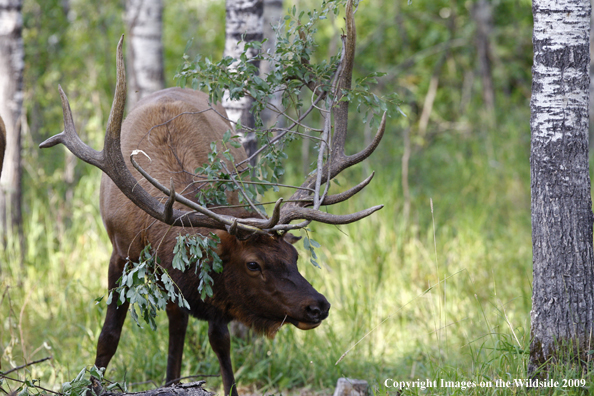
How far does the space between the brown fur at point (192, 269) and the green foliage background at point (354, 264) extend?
36 centimetres

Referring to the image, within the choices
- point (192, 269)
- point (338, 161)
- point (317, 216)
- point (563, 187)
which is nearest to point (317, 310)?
point (317, 216)

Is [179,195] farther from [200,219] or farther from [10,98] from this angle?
[10,98]

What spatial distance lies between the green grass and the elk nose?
29cm

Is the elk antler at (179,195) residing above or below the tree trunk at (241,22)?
below

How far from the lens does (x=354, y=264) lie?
5.87 meters

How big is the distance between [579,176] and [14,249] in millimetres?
5247

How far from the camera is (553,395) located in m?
2.88

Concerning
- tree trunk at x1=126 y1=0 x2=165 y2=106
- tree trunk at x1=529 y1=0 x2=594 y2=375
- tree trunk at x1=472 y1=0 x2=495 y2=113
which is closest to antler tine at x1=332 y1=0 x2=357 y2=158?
tree trunk at x1=529 y1=0 x2=594 y2=375

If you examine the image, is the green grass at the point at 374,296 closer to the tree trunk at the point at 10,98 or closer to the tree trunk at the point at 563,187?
the tree trunk at the point at 563,187

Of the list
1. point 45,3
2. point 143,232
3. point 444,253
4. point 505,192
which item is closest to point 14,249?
point 143,232

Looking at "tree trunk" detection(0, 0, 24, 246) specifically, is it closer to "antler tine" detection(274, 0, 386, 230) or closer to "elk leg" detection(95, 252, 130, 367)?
"elk leg" detection(95, 252, 130, 367)

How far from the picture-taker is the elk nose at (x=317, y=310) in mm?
3164

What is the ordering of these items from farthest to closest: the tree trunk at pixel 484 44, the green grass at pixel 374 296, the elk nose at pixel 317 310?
the tree trunk at pixel 484 44 → the green grass at pixel 374 296 → the elk nose at pixel 317 310

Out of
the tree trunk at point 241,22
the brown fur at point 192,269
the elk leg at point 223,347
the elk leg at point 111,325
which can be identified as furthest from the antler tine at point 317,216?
the tree trunk at point 241,22
